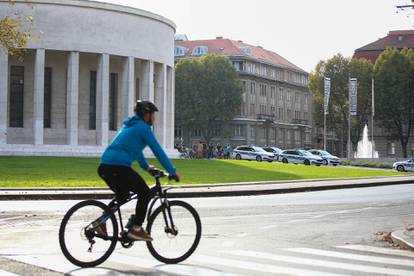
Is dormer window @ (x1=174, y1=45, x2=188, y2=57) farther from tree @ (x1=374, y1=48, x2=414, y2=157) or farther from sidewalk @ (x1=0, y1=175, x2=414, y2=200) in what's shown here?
sidewalk @ (x1=0, y1=175, x2=414, y2=200)

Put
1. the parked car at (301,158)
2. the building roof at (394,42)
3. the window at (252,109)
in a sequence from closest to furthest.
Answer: the parked car at (301,158)
the building roof at (394,42)
the window at (252,109)

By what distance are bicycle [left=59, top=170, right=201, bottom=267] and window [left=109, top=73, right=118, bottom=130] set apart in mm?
54996

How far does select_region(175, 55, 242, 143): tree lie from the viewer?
11088cm

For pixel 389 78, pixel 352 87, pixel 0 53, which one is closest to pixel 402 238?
pixel 0 53

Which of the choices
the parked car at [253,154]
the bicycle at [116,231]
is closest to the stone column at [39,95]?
the parked car at [253,154]

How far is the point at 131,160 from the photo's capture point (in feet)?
32.9

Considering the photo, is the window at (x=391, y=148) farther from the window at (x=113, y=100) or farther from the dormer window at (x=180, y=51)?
the window at (x=113, y=100)

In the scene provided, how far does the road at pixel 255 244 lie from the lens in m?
9.77

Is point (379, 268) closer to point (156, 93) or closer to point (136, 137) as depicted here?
point (136, 137)

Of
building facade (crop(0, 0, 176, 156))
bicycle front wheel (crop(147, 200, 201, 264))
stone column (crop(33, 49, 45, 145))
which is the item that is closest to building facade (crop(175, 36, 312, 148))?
building facade (crop(0, 0, 176, 156))

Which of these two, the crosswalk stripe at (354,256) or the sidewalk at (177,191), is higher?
the crosswalk stripe at (354,256)

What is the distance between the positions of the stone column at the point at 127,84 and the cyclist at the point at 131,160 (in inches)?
2058

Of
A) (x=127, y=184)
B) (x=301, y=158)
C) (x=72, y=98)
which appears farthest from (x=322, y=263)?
(x=301, y=158)

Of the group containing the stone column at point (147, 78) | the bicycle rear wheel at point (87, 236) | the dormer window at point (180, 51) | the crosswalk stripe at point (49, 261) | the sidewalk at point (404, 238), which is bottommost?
the sidewalk at point (404, 238)
